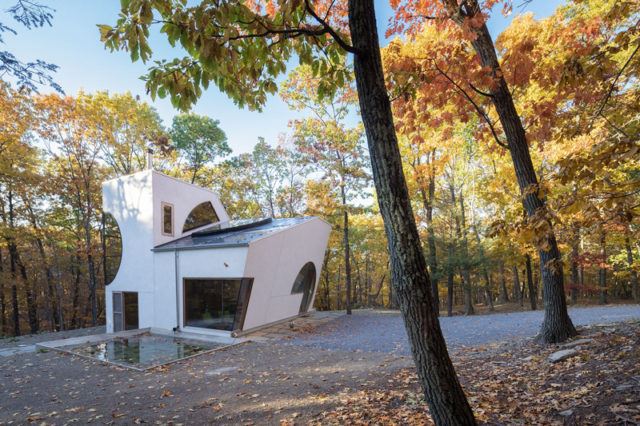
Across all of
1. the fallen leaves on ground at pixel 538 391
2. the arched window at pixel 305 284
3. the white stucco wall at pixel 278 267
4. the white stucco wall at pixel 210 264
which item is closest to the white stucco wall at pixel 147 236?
the white stucco wall at pixel 210 264

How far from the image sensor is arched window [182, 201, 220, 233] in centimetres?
1438

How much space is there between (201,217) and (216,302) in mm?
5342

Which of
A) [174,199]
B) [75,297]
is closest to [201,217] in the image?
[174,199]

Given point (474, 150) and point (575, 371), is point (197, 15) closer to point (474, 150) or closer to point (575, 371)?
point (575, 371)

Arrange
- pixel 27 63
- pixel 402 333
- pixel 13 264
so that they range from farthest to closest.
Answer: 1. pixel 13 264
2. pixel 402 333
3. pixel 27 63

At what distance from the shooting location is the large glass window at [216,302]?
1046 centimetres

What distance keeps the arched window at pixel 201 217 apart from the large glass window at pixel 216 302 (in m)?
3.48

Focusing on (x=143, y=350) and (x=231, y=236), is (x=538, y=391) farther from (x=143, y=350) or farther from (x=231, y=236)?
(x=231, y=236)

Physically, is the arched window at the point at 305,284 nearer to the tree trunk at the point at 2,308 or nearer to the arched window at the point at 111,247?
the arched window at the point at 111,247

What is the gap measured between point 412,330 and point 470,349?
4608 mm

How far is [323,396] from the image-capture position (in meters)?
4.54

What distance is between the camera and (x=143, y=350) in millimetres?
9156

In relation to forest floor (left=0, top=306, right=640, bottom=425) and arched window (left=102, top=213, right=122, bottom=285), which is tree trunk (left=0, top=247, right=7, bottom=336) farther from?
forest floor (left=0, top=306, right=640, bottom=425)

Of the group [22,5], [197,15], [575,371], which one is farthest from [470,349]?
[22,5]
